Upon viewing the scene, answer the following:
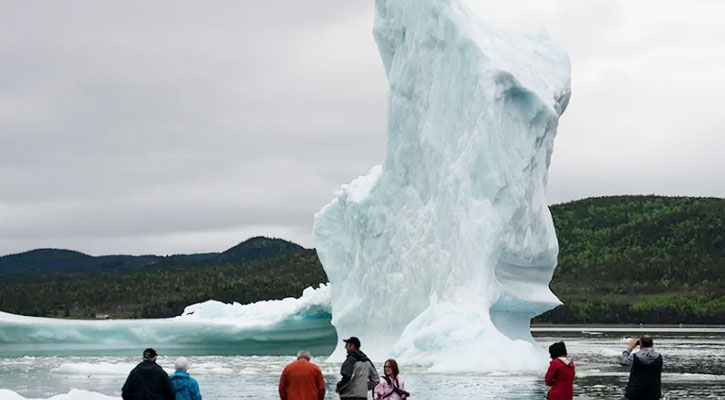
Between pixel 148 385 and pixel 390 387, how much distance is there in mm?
2590

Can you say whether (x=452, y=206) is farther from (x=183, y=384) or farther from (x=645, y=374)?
(x=183, y=384)

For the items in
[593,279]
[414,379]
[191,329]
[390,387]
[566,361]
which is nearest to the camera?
[390,387]

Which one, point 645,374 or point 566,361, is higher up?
point 566,361

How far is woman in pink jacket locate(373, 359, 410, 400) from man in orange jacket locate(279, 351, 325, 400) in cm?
78

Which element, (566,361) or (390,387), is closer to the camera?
(390,387)

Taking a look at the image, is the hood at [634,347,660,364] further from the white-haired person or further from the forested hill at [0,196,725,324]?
the forested hill at [0,196,725,324]

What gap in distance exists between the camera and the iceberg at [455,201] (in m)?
32.3

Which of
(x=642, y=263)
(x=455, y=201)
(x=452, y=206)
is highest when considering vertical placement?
(x=642, y=263)

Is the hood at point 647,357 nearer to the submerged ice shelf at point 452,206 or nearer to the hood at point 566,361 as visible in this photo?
the hood at point 566,361

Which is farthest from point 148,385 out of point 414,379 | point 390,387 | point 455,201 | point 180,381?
point 455,201

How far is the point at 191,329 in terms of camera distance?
44312 mm

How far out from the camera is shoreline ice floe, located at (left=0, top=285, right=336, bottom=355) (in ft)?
144

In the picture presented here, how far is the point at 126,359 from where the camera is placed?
139 ft

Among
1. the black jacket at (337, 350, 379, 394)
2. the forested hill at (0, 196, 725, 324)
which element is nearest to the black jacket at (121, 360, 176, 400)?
the black jacket at (337, 350, 379, 394)
